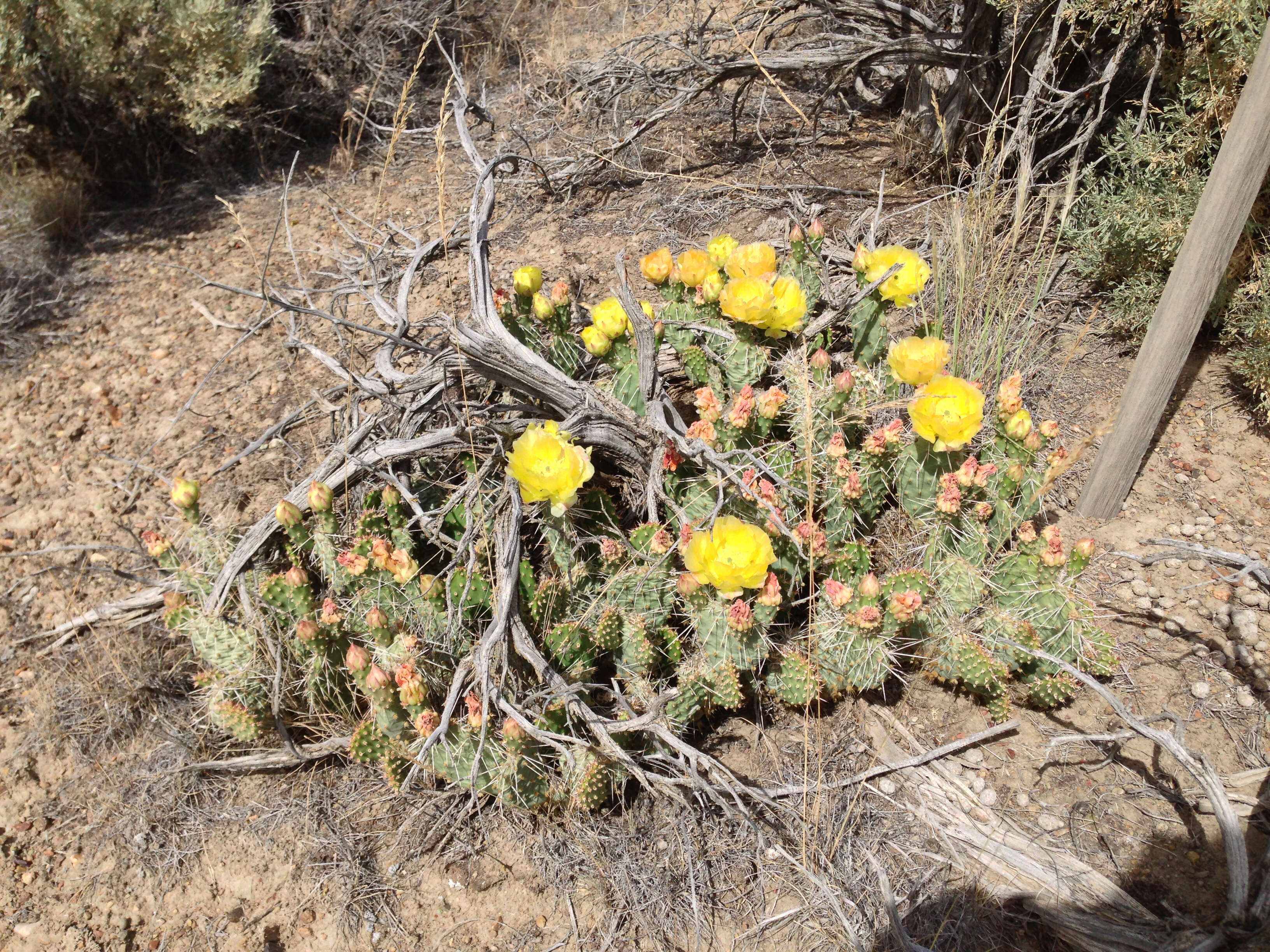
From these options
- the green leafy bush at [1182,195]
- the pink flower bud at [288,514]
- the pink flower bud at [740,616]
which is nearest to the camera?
the pink flower bud at [740,616]

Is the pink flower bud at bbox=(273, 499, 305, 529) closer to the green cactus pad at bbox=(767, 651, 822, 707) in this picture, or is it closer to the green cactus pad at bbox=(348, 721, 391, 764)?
the green cactus pad at bbox=(348, 721, 391, 764)

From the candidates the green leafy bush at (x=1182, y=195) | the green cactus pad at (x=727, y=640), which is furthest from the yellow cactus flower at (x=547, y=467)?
the green leafy bush at (x=1182, y=195)

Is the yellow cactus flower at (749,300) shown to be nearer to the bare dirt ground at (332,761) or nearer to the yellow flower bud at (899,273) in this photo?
the yellow flower bud at (899,273)

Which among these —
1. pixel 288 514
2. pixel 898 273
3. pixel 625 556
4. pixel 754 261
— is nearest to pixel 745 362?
pixel 754 261

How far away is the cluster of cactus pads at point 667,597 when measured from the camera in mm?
2027

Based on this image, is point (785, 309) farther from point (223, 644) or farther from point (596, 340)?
point (223, 644)

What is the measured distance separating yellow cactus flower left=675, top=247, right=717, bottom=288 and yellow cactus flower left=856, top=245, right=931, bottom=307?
1.47 feet

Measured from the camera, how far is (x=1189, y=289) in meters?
2.33

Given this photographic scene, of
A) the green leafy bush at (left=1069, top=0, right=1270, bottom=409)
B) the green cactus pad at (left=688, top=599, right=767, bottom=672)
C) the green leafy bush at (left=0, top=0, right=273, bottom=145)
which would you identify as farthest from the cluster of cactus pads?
the green leafy bush at (left=0, top=0, right=273, bottom=145)

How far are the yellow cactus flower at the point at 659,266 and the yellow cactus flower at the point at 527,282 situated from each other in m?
0.33

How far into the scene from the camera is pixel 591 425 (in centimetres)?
225

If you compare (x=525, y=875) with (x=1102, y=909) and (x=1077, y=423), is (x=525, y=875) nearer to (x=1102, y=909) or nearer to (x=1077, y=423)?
(x=1102, y=909)

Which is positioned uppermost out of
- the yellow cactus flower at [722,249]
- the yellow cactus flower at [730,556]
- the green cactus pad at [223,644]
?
the yellow cactus flower at [722,249]

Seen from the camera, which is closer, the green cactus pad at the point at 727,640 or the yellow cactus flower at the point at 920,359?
the green cactus pad at the point at 727,640
